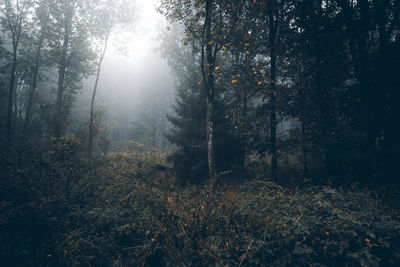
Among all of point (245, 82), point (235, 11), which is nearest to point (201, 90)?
point (245, 82)

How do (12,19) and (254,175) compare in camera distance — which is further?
(12,19)

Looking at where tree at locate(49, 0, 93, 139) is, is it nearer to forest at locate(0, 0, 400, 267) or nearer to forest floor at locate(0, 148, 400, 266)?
forest at locate(0, 0, 400, 267)

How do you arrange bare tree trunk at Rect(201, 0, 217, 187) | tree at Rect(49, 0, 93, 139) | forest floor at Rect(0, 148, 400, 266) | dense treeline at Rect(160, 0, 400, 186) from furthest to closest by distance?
tree at Rect(49, 0, 93, 139) < bare tree trunk at Rect(201, 0, 217, 187) < dense treeline at Rect(160, 0, 400, 186) < forest floor at Rect(0, 148, 400, 266)

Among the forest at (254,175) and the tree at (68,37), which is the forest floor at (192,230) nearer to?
the forest at (254,175)

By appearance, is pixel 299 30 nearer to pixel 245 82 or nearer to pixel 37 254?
pixel 245 82

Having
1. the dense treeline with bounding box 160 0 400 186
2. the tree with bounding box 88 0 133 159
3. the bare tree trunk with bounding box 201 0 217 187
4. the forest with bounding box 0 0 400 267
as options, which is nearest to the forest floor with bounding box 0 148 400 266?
the forest with bounding box 0 0 400 267

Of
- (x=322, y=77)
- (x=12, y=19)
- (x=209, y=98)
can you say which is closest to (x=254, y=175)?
(x=209, y=98)

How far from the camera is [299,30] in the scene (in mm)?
9359

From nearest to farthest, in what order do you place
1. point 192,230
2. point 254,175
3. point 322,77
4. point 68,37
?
point 192,230 < point 322,77 < point 254,175 < point 68,37

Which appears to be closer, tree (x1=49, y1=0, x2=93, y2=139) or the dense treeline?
the dense treeline

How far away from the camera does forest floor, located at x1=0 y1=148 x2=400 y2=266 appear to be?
357cm

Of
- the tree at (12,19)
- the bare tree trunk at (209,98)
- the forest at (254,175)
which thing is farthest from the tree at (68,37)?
the bare tree trunk at (209,98)

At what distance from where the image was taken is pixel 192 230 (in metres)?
4.48

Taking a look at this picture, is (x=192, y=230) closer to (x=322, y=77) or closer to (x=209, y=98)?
(x=209, y=98)
